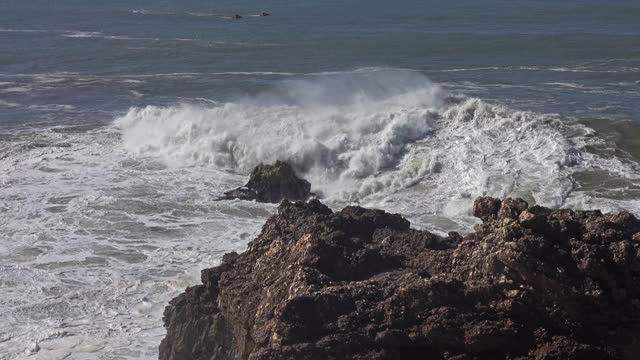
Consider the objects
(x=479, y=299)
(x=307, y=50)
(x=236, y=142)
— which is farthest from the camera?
(x=307, y=50)

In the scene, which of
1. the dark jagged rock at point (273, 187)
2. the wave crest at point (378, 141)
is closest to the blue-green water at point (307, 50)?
the wave crest at point (378, 141)

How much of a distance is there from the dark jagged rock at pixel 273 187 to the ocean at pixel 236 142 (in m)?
0.63

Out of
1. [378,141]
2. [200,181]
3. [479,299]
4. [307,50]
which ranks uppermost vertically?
[479,299]

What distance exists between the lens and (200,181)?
Result: 22.2 m

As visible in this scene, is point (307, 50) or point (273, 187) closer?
point (273, 187)

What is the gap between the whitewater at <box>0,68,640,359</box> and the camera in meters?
Result: 14.1

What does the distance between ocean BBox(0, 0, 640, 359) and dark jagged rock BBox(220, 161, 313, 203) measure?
2.08 feet

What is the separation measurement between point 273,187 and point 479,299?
12.2 m

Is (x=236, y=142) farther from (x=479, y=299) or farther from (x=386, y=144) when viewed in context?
(x=479, y=299)

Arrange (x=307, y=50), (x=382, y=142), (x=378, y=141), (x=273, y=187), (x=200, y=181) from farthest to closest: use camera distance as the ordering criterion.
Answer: (x=307, y=50)
(x=378, y=141)
(x=382, y=142)
(x=200, y=181)
(x=273, y=187)

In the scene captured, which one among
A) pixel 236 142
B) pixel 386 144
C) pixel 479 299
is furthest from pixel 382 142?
pixel 479 299

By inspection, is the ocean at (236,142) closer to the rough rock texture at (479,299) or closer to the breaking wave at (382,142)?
the breaking wave at (382,142)

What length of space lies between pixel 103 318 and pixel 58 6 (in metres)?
63.1

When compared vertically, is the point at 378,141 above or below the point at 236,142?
above
